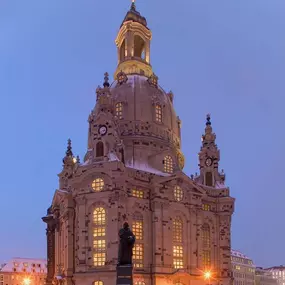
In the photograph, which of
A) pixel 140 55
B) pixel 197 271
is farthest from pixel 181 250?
pixel 140 55

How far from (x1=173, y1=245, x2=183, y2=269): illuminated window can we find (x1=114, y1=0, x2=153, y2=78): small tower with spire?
35.5m

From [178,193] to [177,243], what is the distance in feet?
27.8

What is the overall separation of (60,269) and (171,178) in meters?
25.0

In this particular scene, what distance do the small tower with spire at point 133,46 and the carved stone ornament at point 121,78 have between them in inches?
132

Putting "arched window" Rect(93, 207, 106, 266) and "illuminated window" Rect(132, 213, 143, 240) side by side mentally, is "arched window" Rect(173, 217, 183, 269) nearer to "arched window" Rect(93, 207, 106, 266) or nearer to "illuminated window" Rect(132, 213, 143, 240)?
"illuminated window" Rect(132, 213, 143, 240)

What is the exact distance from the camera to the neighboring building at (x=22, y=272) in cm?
14962

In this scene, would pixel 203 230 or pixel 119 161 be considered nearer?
pixel 119 161

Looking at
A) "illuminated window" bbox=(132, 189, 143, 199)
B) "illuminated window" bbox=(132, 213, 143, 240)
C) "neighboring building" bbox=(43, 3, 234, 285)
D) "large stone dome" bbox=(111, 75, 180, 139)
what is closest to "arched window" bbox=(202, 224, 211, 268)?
"neighboring building" bbox=(43, 3, 234, 285)

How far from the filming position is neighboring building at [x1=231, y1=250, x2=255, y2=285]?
18038 cm

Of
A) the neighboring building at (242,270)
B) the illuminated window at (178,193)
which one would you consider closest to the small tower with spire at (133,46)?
A: the illuminated window at (178,193)

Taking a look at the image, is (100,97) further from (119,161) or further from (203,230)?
(203,230)

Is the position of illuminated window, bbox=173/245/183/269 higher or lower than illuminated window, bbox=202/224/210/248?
lower

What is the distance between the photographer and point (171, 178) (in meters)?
91.1

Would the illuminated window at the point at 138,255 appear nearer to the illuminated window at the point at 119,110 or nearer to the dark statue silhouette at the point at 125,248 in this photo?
the illuminated window at the point at 119,110
